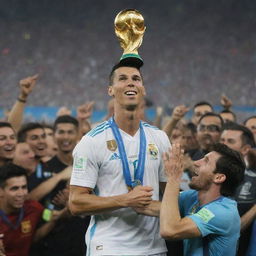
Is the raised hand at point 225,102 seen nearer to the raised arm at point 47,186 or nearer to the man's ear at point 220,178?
A: the raised arm at point 47,186

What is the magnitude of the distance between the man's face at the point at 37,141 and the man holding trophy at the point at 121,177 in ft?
8.12

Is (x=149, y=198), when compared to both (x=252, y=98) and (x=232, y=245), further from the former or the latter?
(x=252, y=98)

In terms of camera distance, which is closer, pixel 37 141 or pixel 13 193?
pixel 13 193

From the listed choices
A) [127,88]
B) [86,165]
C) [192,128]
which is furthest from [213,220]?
[192,128]

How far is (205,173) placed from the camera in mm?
3316

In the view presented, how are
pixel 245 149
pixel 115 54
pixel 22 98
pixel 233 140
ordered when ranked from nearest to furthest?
pixel 245 149 → pixel 233 140 → pixel 22 98 → pixel 115 54

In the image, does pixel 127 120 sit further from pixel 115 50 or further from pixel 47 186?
pixel 115 50

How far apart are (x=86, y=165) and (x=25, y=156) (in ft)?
7.95

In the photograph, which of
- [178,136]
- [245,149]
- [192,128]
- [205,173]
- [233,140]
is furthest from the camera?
[192,128]

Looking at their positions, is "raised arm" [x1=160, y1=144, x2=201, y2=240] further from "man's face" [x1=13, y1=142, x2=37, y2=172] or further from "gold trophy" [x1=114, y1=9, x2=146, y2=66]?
"man's face" [x1=13, y1=142, x2=37, y2=172]

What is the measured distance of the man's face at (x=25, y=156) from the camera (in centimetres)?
553

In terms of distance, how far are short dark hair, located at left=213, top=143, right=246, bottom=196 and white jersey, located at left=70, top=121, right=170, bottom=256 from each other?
0.36 metres

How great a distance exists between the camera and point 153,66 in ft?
53.9

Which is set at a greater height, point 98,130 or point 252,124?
point 252,124
